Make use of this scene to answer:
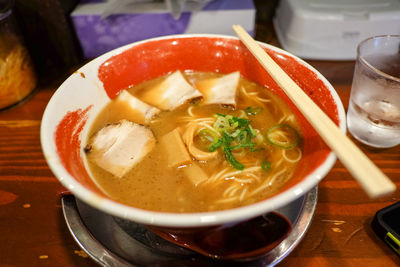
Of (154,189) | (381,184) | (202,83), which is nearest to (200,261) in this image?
(154,189)

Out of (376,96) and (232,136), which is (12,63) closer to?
(232,136)

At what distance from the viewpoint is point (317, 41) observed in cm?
240

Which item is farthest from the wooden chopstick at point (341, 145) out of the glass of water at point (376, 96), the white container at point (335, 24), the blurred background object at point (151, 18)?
the white container at point (335, 24)

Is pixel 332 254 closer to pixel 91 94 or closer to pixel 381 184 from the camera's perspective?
pixel 381 184

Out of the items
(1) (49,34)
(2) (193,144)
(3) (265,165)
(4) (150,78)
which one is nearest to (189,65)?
(4) (150,78)

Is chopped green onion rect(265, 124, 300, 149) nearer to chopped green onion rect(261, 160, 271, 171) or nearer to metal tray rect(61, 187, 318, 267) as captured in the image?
chopped green onion rect(261, 160, 271, 171)

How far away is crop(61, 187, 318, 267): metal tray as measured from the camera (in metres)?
1.14

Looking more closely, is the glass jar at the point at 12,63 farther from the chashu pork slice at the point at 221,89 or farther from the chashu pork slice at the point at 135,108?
the chashu pork slice at the point at 221,89

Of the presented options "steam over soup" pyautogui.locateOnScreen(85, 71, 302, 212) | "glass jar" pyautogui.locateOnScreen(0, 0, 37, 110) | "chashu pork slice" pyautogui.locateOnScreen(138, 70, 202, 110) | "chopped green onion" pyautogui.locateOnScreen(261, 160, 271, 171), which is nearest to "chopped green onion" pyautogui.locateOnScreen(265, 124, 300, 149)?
"steam over soup" pyautogui.locateOnScreen(85, 71, 302, 212)

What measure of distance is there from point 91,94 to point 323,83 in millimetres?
1082

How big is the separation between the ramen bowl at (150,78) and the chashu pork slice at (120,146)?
0.07 meters

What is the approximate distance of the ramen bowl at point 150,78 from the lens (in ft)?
2.80

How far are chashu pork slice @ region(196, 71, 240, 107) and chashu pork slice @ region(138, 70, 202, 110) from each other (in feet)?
0.19

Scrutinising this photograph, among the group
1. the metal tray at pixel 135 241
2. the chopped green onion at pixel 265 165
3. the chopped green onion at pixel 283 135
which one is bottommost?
the metal tray at pixel 135 241
